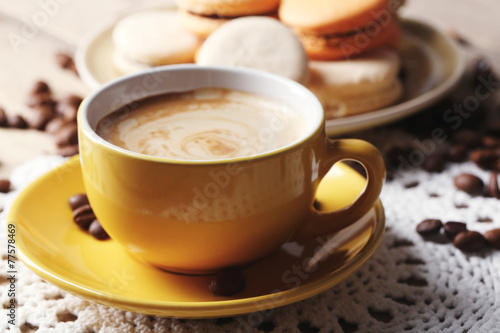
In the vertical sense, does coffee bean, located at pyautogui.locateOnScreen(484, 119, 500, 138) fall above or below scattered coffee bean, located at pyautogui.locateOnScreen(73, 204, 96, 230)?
below

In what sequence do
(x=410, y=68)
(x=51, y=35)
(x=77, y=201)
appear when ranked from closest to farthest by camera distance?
(x=77, y=201) → (x=410, y=68) → (x=51, y=35)

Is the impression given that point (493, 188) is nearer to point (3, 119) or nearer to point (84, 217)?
point (84, 217)

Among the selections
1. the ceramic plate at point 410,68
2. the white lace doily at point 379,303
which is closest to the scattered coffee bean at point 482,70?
the ceramic plate at point 410,68

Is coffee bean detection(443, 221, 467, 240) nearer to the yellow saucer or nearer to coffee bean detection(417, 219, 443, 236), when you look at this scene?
coffee bean detection(417, 219, 443, 236)

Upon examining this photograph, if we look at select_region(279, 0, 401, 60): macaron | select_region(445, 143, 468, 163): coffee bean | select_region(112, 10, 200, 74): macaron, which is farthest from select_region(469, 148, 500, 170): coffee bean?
select_region(112, 10, 200, 74): macaron

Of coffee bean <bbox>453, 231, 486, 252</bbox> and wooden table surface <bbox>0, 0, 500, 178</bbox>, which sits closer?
coffee bean <bbox>453, 231, 486, 252</bbox>

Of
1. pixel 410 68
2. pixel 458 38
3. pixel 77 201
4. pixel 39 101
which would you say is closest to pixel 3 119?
pixel 39 101
